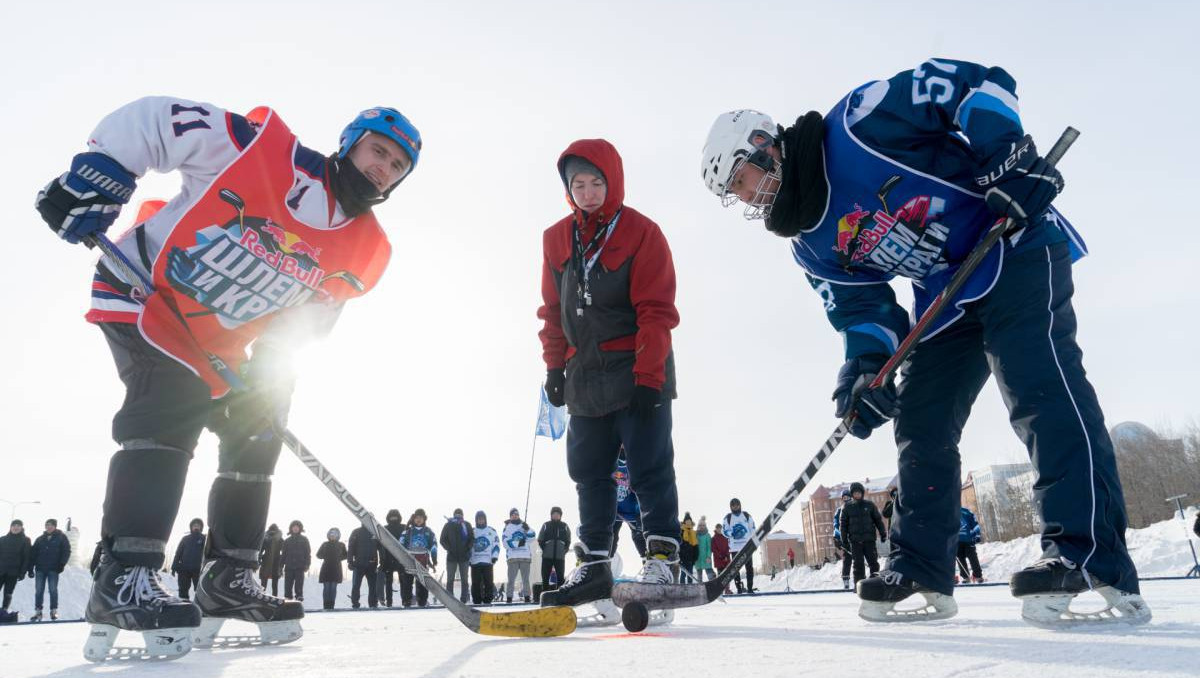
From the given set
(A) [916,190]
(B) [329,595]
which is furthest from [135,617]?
(B) [329,595]

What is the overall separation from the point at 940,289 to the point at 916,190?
429 millimetres

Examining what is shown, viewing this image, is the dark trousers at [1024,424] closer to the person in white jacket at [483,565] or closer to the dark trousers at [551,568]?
the dark trousers at [551,568]

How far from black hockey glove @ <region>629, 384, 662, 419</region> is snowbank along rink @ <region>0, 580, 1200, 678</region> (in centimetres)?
92

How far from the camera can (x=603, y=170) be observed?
11.9 feet

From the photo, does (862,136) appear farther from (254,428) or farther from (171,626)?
(171,626)

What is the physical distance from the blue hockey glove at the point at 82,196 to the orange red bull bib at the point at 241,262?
24 cm

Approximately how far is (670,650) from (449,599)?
1091 millimetres

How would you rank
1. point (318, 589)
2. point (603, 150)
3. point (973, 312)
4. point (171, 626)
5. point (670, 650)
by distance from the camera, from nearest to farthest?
point (670, 650) → point (171, 626) → point (973, 312) → point (603, 150) → point (318, 589)

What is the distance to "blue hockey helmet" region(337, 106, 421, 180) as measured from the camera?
10.5 feet

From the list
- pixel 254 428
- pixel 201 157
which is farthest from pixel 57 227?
pixel 254 428

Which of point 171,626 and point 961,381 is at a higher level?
point 961,381

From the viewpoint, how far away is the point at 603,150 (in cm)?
369

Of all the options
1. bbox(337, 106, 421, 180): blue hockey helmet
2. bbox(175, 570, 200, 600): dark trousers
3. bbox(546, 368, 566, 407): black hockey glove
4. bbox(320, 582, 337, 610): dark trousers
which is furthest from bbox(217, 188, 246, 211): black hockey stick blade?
bbox(175, 570, 200, 600): dark trousers

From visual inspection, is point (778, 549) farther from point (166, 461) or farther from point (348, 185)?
point (166, 461)
